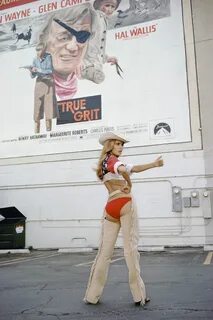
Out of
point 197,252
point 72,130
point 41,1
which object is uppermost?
point 41,1

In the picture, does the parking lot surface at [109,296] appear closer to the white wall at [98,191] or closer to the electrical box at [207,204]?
the electrical box at [207,204]

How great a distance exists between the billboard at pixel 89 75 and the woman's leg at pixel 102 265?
8732mm

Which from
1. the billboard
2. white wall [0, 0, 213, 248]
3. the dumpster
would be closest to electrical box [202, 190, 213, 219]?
white wall [0, 0, 213, 248]

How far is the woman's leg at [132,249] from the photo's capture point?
430 centimetres

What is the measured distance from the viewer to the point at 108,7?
576 inches

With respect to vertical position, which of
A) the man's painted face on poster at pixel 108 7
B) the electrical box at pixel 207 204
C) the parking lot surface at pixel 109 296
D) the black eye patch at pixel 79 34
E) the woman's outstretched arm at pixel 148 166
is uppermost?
the man's painted face on poster at pixel 108 7

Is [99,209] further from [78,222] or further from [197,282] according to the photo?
[197,282]

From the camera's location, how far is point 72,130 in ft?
46.9

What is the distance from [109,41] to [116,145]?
34.4 ft

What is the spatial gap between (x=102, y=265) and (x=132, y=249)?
14.8 inches

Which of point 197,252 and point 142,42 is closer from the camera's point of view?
point 197,252

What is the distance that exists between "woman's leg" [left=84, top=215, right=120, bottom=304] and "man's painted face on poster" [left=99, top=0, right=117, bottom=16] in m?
11.6

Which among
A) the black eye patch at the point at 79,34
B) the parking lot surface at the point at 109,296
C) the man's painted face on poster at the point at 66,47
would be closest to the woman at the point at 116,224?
the parking lot surface at the point at 109,296

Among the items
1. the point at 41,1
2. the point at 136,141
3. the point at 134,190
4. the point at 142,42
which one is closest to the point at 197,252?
the point at 134,190
